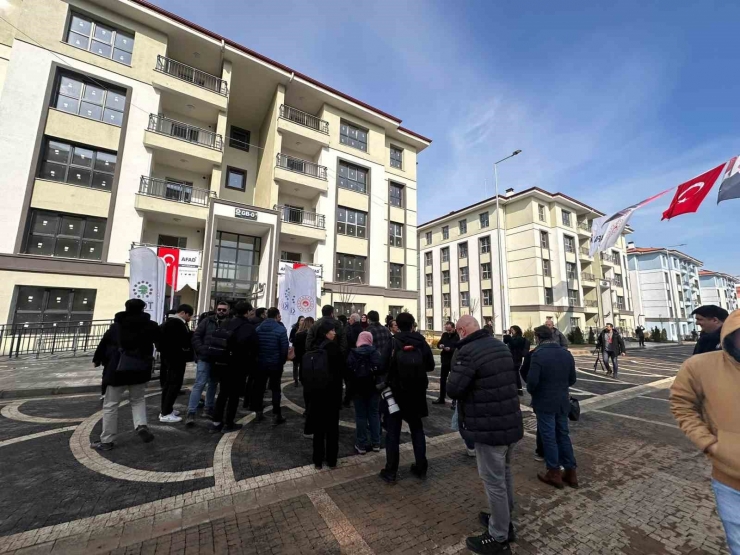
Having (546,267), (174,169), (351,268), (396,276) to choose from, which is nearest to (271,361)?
(351,268)

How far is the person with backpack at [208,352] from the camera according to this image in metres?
5.12

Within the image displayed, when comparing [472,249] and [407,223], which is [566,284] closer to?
[472,249]

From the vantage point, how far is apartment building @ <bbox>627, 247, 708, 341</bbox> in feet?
180

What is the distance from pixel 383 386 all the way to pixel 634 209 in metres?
15.1

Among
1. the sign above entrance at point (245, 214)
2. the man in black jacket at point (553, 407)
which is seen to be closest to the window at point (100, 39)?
the sign above entrance at point (245, 214)

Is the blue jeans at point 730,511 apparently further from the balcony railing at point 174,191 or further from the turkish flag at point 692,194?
the balcony railing at point 174,191

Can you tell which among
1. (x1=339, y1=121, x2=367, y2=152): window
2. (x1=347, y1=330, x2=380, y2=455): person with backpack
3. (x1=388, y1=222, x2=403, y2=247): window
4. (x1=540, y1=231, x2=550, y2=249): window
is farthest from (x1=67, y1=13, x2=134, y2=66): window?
(x1=540, y1=231, x2=550, y2=249): window

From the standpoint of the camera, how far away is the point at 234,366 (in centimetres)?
503

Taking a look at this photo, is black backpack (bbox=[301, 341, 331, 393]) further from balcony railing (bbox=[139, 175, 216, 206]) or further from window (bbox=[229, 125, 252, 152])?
window (bbox=[229, 125, 252, 152])

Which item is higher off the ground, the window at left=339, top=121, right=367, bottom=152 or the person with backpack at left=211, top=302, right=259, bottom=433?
the window at left=339, top=121, right=367, bottom=152

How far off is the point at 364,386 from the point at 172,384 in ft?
11.7

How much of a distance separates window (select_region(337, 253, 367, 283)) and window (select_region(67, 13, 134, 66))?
50.2 ft

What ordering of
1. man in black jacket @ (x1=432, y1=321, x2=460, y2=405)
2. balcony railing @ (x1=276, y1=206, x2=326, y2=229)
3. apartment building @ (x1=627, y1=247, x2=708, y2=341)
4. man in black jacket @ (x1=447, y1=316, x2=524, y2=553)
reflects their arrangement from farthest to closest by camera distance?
apartment building @ (x1=627, y1=247, x2=708, y2=341) → balcony railing @ (x1=276, y1=206, x2=326, y2=229) → man in black jacket @ (x1=432, y1=321, x2=460, y2=405) → man in black jacket @ (x1=447, y1=316, x2=524, y2=553)

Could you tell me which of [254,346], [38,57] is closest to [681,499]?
[254,346]
